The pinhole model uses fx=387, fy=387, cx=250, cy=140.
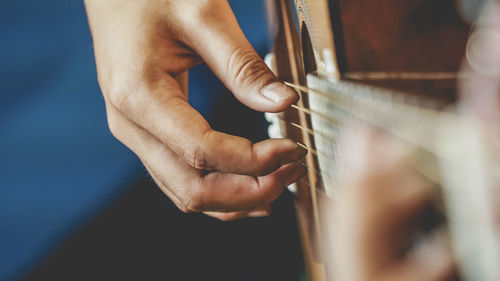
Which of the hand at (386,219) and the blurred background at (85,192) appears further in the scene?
the blurred background at (85,192)

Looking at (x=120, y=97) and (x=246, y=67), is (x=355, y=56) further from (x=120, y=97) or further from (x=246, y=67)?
(x=120, y=97)

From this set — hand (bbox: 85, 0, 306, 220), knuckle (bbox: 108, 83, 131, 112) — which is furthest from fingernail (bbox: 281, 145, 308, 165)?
knuckle (bbox: 108, 83, 131, 112)

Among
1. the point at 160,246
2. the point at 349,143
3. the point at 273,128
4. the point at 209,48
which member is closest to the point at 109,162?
the point at 160,246

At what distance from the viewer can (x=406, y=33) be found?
351 mm

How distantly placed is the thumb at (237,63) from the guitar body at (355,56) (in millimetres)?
69

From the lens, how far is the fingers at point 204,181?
1.87 feet

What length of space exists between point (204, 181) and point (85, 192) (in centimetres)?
85

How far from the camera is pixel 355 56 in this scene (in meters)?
0.43

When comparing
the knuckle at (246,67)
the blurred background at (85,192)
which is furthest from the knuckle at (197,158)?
the blurred background at (85,192)

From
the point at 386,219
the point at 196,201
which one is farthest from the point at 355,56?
the point at 196,201

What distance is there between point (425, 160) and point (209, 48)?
0.34 m

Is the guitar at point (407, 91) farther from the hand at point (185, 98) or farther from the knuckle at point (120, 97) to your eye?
the knuckle at point (120, 97)

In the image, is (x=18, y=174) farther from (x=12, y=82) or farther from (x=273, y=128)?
(x=273, y=128)

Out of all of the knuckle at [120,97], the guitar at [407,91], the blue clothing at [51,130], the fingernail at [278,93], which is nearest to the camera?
the guitar at [407,91]
